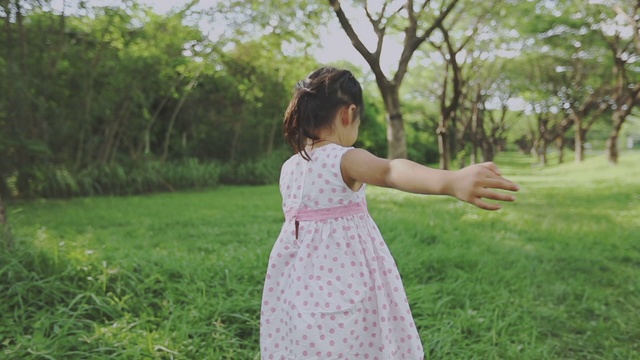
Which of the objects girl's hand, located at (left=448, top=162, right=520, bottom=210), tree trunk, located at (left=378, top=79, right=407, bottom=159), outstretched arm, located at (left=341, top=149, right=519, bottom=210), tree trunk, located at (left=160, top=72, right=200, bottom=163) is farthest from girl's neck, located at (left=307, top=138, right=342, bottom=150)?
tree trunk, located at (left=160, top=72, right=200, bottom=163)

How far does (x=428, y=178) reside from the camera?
128 centimetres

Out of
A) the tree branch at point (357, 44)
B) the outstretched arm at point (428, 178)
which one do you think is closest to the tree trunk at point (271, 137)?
the tree branch at point (357, 44)

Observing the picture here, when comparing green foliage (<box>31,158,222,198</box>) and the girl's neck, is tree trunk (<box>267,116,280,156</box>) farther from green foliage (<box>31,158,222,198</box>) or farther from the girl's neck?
the girl's neck

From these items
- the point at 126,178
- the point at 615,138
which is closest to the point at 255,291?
the point at 126,178

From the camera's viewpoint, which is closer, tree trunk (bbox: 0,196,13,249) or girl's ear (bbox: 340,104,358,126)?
girl's ear (bbox: 340,104,358,126)

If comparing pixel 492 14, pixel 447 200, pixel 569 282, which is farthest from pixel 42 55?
pixel 492 14

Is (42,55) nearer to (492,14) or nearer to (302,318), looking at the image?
(302,318)

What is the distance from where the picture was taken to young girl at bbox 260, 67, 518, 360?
1.57 metres

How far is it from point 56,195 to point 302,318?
8.90 meters

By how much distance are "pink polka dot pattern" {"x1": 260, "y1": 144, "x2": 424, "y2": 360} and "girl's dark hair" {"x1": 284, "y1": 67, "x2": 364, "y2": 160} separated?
9 cm

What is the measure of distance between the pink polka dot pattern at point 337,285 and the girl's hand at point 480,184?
0.44m

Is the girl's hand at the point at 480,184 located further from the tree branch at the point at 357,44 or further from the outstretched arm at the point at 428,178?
the tree branch at the point at 357,44

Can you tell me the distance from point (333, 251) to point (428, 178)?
18.4 inches

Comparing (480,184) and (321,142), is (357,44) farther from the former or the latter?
(480,184)
